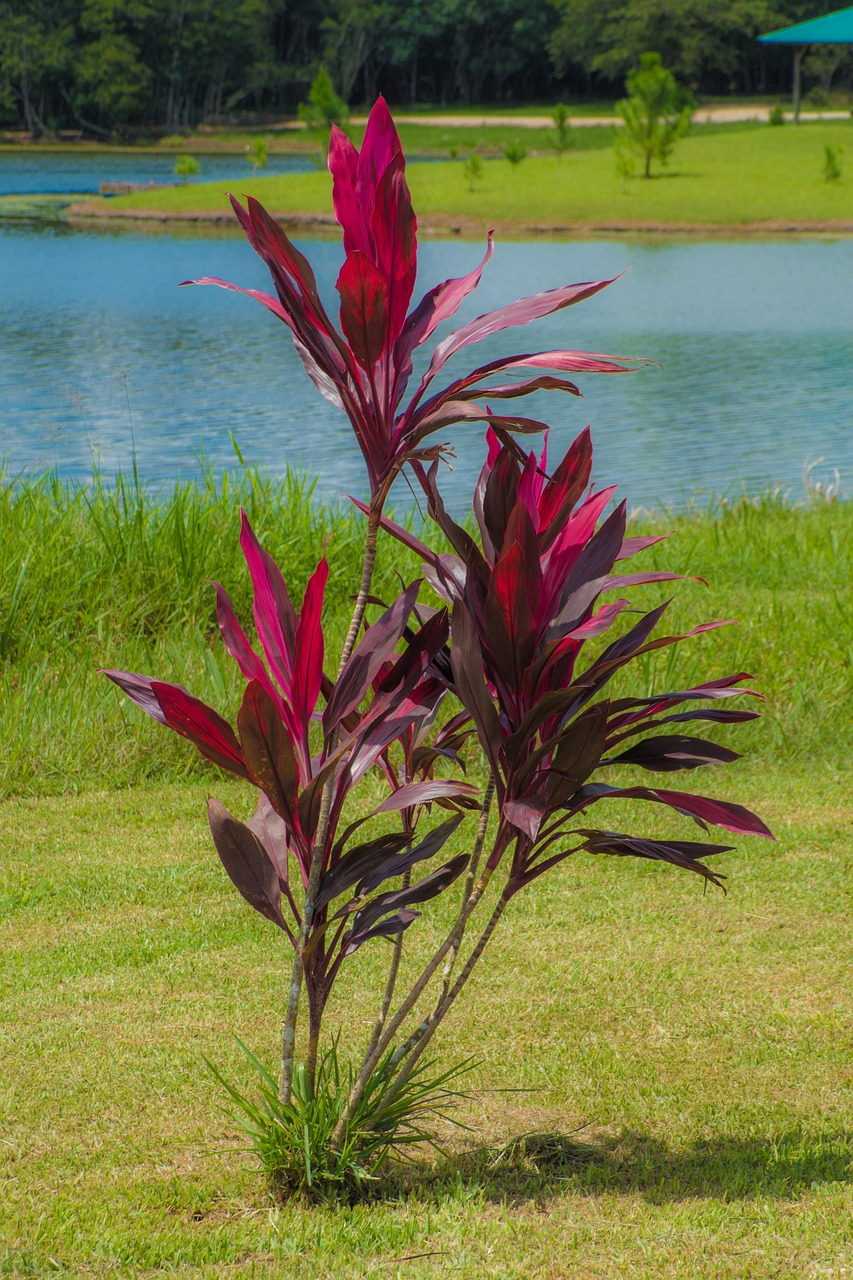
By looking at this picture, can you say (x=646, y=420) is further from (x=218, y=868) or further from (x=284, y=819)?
(x=284, y=819)

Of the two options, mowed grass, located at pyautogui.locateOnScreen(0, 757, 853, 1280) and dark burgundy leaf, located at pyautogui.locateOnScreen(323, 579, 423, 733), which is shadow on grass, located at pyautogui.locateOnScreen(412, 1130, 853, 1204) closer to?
mowed grass, located at pyautogui.locateOnScreen(0, 757, 853, 1280)

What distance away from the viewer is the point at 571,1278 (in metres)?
1.83

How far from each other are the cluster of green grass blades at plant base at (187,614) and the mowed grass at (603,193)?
23002 mm

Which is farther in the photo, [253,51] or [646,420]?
[253,51]

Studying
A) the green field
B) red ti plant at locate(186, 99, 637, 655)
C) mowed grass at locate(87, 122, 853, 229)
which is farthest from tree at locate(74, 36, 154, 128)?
red ti plant at locate(186, 99, 637, 655)

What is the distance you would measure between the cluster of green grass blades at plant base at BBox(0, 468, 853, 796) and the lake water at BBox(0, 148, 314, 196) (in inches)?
1379

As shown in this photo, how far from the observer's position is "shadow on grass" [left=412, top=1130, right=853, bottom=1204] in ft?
6.70

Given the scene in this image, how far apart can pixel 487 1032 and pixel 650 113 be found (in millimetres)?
32585

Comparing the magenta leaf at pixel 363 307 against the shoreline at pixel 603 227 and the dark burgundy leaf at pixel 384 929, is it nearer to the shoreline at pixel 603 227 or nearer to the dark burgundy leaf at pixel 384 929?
the dark burgundy leaf at pixel 384 929

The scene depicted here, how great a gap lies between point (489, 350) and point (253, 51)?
5203 centimetres

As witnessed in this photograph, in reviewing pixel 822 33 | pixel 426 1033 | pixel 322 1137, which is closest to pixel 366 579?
pixel 426 1033

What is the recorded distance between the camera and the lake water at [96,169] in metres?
39.7

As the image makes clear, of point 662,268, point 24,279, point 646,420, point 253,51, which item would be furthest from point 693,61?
point 646,420

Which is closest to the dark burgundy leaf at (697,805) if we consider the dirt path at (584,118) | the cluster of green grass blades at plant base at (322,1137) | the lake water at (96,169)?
the cluster of green grass blades at plant base at (322,1137)
